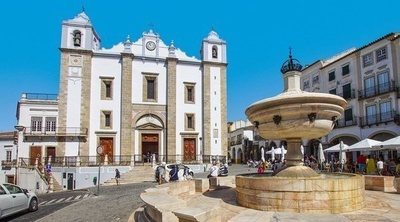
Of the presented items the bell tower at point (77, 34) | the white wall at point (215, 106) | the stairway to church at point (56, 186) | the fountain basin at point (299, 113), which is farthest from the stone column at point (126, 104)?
the fountain basin at point (299, 113)

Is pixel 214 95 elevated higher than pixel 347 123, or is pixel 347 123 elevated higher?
pixel 214 95

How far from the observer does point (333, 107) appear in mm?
7207

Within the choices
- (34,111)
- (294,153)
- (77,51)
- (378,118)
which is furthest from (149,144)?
(294,153)

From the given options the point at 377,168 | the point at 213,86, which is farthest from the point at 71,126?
the point at 377,168

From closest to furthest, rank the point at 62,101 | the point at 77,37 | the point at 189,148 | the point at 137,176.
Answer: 1. the point at 137,176
2. the point at 62,101
3. the point at 77,37
4. the point at 189,148

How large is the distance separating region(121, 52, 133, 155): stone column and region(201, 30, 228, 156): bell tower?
7529mm

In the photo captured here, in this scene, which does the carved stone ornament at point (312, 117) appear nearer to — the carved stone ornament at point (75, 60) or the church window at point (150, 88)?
the church window at point (150, 88)

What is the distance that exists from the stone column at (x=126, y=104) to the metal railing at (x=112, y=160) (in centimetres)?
96

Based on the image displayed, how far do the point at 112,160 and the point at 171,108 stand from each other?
7.66 metres

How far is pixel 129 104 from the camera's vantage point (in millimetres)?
31703

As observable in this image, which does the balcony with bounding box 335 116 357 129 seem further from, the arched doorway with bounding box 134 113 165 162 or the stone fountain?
the stone fountain

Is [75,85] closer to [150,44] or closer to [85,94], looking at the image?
[85,94]

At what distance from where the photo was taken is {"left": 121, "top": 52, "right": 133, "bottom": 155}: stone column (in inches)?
1216

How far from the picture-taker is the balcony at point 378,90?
29703 mm
